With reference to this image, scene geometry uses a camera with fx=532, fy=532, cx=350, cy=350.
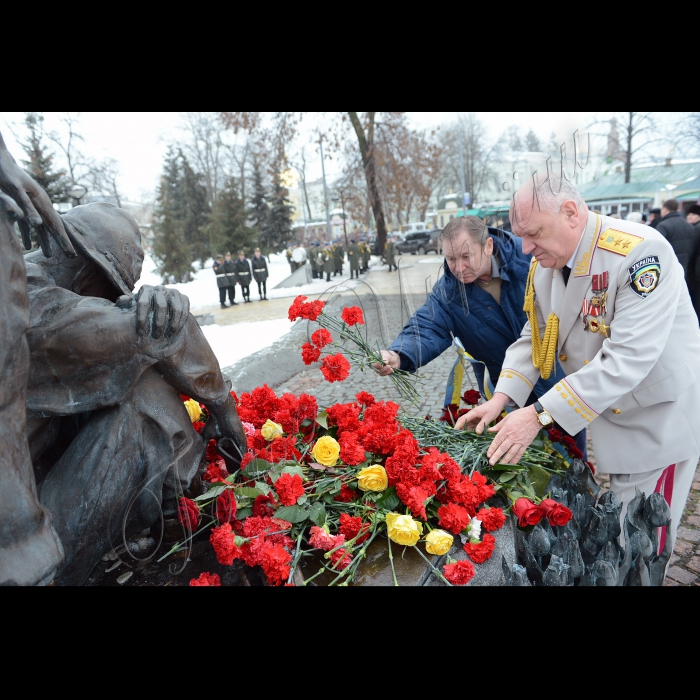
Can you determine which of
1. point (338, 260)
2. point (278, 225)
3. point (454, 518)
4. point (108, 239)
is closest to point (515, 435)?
point (454, 518)

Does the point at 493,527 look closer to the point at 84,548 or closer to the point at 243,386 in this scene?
the point at 84,548

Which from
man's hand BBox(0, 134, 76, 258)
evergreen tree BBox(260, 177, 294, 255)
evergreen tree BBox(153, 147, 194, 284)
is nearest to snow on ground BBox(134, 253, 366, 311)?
evergreen tree BBox(153, 147, 194, 284)

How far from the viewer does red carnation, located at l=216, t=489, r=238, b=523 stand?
1.92 m

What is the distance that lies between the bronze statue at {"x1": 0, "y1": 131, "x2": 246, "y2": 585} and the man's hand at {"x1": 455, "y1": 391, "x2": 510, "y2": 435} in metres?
1.17

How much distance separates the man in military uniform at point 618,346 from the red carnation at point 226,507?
3.21 feet

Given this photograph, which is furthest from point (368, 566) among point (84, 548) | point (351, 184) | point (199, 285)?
point (199, 285)

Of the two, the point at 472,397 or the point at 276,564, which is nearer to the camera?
the point at 276,564

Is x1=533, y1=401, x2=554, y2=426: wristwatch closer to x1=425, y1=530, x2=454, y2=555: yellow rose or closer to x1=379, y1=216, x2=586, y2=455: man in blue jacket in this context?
x1=425, y1=530, x2=454, y2=555: yellow rose

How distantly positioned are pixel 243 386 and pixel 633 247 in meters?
5.52

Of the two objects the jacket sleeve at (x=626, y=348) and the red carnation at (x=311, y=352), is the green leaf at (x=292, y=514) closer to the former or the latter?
the red carnation at (x=311, y=352)

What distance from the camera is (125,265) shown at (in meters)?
1.85

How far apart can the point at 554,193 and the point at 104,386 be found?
1712mm

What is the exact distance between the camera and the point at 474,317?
2.93 m

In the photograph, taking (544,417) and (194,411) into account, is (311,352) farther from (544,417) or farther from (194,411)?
(544,417)
